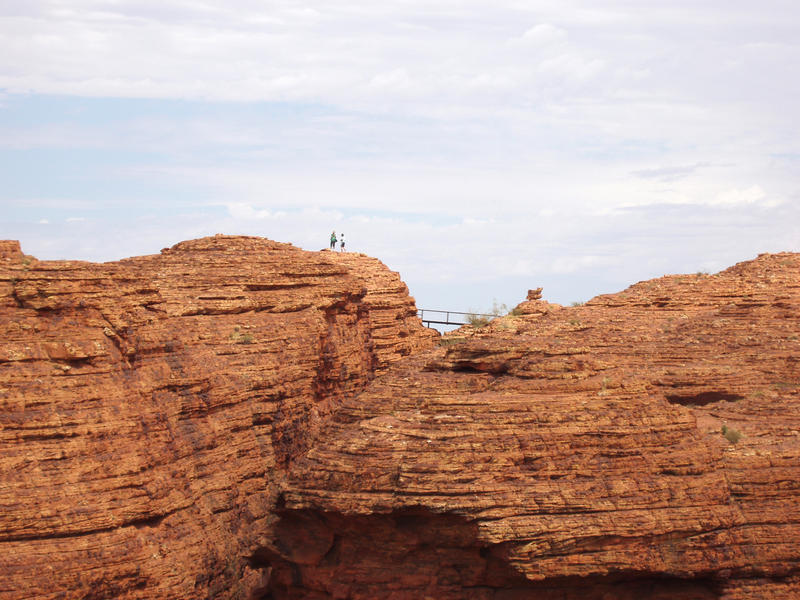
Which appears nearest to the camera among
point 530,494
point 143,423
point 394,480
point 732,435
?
point 530,494

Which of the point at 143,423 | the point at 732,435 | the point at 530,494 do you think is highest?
the point at 732,435

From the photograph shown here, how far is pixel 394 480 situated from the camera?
29.8m

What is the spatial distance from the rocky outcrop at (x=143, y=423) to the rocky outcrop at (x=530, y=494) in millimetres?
3090

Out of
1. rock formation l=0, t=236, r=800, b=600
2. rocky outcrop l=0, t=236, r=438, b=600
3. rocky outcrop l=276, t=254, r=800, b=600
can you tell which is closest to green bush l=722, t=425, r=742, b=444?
rock formation l=0, t=236, r=800, b=600

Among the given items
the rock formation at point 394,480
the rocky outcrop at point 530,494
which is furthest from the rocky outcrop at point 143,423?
the rocky outcrop at point 530,494

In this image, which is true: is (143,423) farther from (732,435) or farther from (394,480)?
(732,435)

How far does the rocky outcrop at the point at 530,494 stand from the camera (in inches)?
1164

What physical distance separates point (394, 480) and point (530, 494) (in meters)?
3.07

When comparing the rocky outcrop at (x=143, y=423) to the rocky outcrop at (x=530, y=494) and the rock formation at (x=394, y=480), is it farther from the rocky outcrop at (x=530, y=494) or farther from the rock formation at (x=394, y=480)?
the rocky outcrop at (x=530, y=494)

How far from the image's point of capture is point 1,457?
30234 millimetres

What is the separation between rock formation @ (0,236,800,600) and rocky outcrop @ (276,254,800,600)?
0.05 meters

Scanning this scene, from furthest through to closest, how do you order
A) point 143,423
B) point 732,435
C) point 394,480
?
point 732,435, point 143,423, point 394,480

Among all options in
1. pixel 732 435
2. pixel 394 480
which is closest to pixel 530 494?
pixel 394 480

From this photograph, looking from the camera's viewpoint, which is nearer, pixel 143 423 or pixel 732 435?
pixel 143 423
